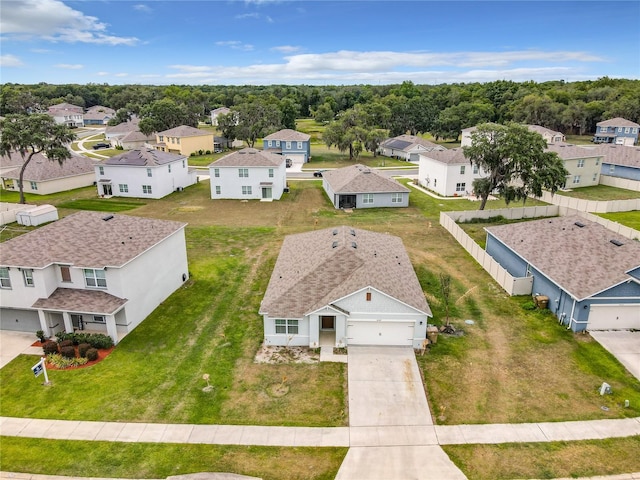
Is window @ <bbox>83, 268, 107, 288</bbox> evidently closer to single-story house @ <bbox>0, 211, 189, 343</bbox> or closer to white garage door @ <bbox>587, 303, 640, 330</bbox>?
single-story house @ <bbox>0, 211, 189, 343</bbox>

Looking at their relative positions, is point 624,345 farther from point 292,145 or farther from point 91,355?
point 292,145

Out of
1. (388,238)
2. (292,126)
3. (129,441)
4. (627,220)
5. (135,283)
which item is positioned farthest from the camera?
(292,126)

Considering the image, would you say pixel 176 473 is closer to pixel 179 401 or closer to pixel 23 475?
pixel 179 401

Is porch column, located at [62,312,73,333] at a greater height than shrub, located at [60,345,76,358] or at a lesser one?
greater

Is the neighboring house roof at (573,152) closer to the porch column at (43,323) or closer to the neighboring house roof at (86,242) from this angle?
the neighboring house roof at (86,242)

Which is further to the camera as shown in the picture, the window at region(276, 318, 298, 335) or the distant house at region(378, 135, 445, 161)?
the distant house at region(378, 135, 445, 161)

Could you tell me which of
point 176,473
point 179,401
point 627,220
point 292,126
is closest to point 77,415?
point 179,401

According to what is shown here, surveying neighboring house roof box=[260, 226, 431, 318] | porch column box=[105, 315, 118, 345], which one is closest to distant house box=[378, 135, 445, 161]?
neighboring house roof box=[260, 226, 431, 318]
